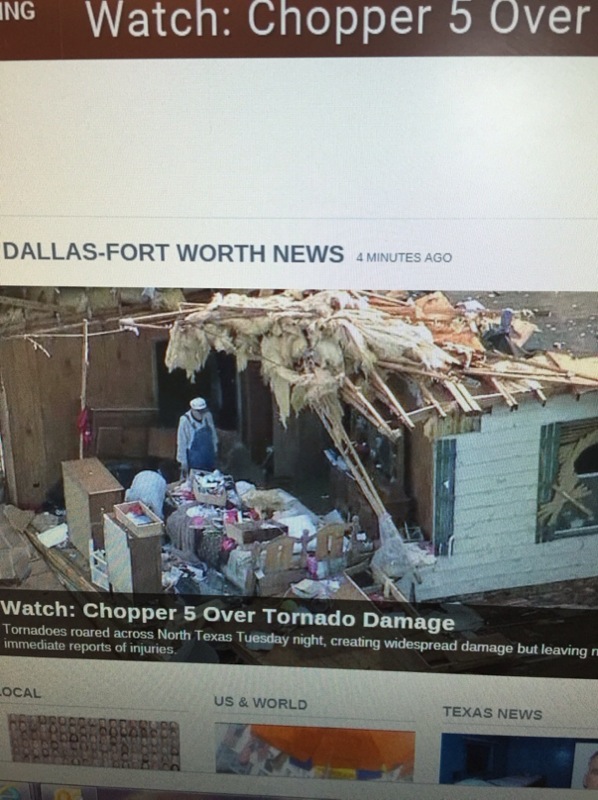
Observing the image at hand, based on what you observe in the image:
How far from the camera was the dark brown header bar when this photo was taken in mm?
817

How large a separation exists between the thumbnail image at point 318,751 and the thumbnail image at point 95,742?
0.08 metres

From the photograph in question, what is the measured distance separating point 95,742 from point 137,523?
348 millimetres

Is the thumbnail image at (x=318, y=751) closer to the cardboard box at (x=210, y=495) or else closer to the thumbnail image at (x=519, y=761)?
the thumbnail image at (x=519, y=761)

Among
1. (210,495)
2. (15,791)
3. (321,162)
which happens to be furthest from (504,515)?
(15,791)

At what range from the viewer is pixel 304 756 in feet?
3.45

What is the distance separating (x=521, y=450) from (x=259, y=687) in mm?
480

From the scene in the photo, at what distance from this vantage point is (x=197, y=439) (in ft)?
3.09

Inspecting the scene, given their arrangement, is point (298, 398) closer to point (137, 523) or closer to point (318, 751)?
point (137, 523)

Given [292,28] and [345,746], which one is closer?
[292,28]

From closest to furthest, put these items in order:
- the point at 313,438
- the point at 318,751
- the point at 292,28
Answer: the point at 292,28, the point at 313,438, the point at 318,751
